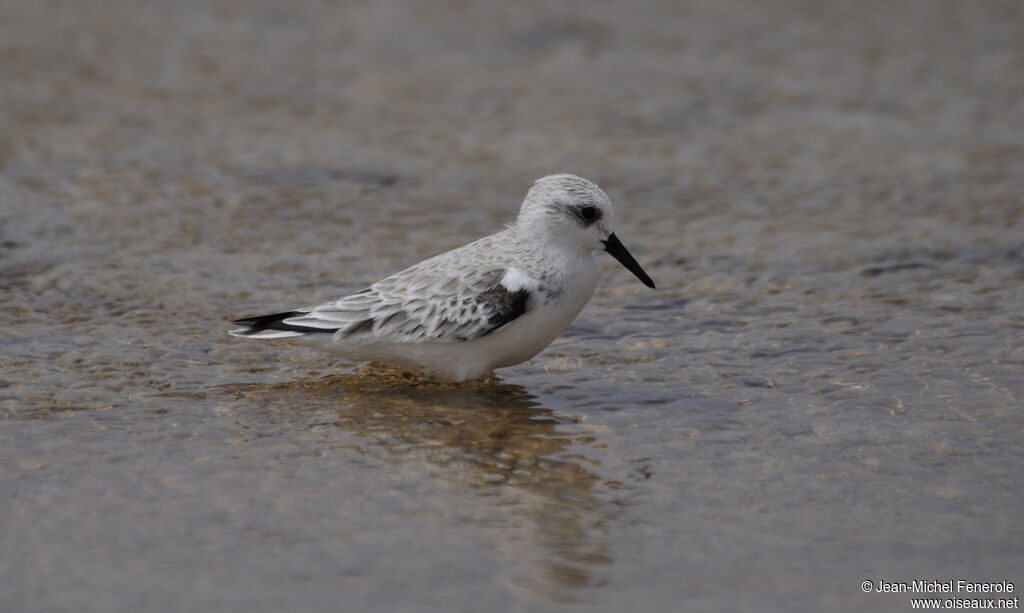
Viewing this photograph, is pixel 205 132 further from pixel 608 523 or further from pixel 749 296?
pixel 608 523

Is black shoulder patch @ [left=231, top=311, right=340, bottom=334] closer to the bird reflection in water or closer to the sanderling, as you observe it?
the sanderling

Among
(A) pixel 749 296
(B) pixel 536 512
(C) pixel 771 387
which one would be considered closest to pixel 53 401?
(B) pixel 536 512

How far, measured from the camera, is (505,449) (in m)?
6.72

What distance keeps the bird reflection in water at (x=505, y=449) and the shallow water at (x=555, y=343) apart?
2cm

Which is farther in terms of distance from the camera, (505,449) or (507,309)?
(507,309)

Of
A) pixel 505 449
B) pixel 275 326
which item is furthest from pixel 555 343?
pixel 275 326

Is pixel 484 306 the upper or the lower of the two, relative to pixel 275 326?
upper

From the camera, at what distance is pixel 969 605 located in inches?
205

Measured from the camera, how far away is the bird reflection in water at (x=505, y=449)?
554cm

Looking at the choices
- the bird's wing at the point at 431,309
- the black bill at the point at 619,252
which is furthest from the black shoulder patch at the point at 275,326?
the black bill at the point at 619,252

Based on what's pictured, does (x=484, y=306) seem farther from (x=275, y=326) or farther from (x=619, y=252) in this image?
(x=275, y=326)

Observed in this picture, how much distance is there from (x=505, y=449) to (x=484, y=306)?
0.89m

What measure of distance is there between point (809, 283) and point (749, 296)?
0.51 meters

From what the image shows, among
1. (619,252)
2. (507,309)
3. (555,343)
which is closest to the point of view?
(507,309)
